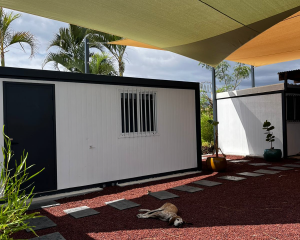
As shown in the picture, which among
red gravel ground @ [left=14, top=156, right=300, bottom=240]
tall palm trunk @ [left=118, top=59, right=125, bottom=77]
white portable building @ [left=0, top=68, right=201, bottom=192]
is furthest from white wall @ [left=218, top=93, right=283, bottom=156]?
tall palm trunk @ [left=118, top=59, right=125, bottom=77]

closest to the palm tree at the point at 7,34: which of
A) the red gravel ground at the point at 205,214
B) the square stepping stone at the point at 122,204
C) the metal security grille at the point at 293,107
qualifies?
the red gravel ground at the point at 205,214

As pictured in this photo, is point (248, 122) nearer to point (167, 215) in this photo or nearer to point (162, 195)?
point (162, 195)

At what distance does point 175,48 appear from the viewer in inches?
211

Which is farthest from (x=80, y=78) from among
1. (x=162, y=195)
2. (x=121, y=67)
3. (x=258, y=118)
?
(x=121, y=67)

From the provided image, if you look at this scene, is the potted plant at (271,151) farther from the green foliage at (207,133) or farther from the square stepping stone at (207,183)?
the square stepping stone at (207,183)

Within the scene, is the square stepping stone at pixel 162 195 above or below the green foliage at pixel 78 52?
below

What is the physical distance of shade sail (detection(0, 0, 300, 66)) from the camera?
339cm

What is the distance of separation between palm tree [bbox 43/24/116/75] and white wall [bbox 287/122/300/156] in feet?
23.2

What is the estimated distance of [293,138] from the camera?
8.72 meters

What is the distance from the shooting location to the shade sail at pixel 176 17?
3.39m

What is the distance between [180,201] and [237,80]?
1389 cm

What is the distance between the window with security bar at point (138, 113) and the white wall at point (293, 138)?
4809mm

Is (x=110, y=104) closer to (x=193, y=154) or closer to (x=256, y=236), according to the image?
(x=193, y=154)

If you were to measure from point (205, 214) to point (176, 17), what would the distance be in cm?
270
